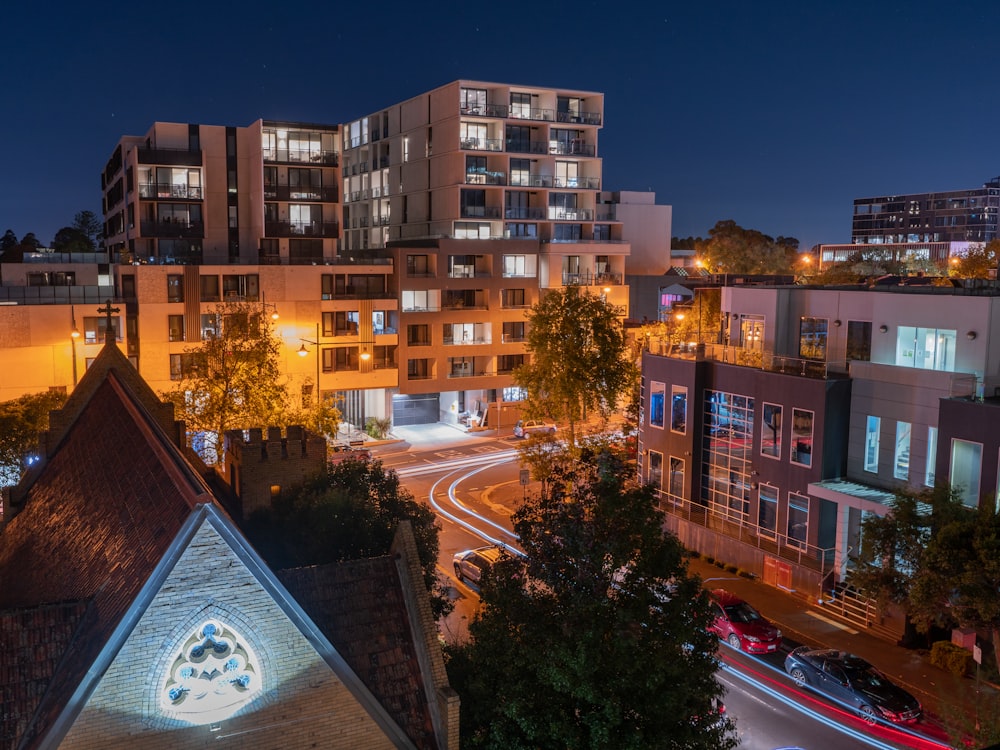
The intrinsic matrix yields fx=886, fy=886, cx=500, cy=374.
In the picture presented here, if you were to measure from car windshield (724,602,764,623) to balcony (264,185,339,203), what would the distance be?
4918cm

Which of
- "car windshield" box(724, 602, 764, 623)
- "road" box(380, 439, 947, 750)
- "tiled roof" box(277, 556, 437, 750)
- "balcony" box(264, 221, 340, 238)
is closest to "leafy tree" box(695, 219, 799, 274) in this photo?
"balcony" box(264, 221, 340, 238)

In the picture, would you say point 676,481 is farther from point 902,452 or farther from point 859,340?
point 902,452

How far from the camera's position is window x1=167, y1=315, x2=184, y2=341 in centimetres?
5978

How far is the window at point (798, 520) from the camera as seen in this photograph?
36438mm

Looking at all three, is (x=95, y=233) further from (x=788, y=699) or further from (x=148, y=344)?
(x=788, y=699)

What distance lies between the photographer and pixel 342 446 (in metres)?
60.2

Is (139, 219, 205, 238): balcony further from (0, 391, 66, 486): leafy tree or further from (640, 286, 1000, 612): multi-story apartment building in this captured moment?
(640, 286, 1000, 612): multi-story apartment building

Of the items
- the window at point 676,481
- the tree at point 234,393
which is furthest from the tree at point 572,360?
the tree at point 234,393

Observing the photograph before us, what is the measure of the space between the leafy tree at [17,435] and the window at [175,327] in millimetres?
17291

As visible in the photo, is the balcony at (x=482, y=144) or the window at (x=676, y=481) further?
the balcony at (x=482, y=144)

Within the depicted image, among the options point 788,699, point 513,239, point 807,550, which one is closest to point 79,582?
point 788,699

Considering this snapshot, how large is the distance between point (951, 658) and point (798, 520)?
29.9 ft

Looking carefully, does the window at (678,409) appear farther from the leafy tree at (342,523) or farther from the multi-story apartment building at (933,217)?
the multi-story apartment building at (933,217)

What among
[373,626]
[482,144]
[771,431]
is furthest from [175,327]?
[373,626]
